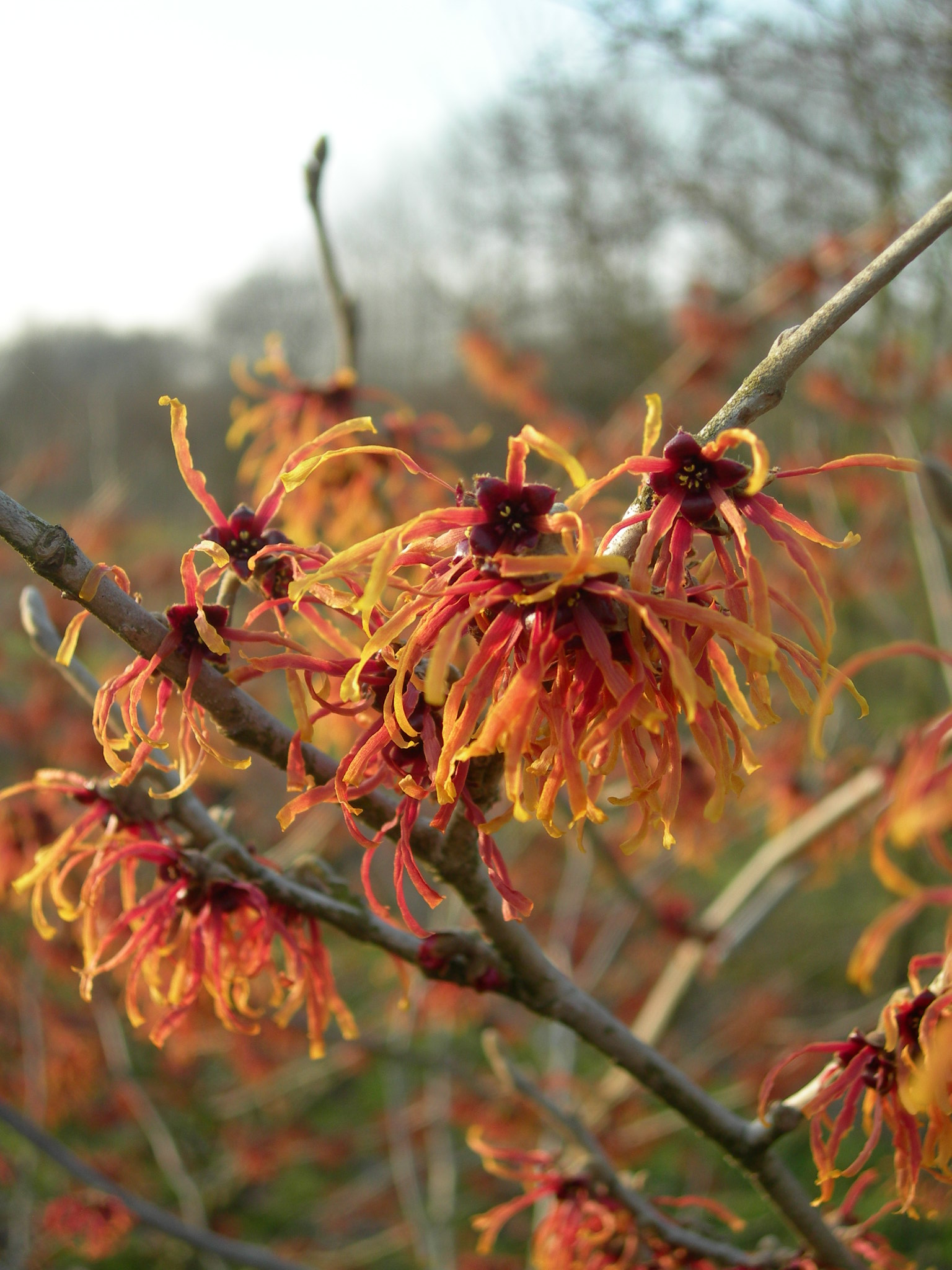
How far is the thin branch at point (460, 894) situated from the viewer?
0.72 m

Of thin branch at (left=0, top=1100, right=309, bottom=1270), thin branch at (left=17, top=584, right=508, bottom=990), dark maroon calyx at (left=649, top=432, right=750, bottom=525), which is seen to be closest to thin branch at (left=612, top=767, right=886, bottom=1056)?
thin branch at (left=0, top=1100, right=309, bottom=1270)

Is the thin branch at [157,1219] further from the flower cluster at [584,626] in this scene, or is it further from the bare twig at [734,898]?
the flower cluster at [584,626]

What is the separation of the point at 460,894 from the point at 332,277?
1.47m

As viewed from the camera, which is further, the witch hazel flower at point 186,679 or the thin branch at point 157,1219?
A: the thin branch at point 157,1219

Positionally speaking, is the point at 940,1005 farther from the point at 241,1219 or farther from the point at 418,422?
the point at 241,1219

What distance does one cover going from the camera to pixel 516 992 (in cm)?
93

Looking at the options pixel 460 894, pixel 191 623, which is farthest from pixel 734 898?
pixel 191 623

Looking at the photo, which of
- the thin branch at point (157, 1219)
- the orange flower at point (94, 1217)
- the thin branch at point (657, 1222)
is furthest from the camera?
the orange flower at point (94, 1217)

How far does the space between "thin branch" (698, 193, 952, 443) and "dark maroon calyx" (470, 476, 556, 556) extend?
0.15 meters

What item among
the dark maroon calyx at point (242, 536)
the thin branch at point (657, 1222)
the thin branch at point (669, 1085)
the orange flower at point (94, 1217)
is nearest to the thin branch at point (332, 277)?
the dark maroon calyx at point (242, 536)

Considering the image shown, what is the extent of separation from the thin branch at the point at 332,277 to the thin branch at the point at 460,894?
3.52 feet

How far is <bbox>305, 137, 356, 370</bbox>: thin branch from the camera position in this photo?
4.97ft

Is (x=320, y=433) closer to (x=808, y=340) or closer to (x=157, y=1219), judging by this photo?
(x=808, y=340)

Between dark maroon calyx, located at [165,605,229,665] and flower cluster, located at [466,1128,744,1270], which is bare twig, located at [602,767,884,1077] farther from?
dark maroon calyx, located at [165,605,229,665]
